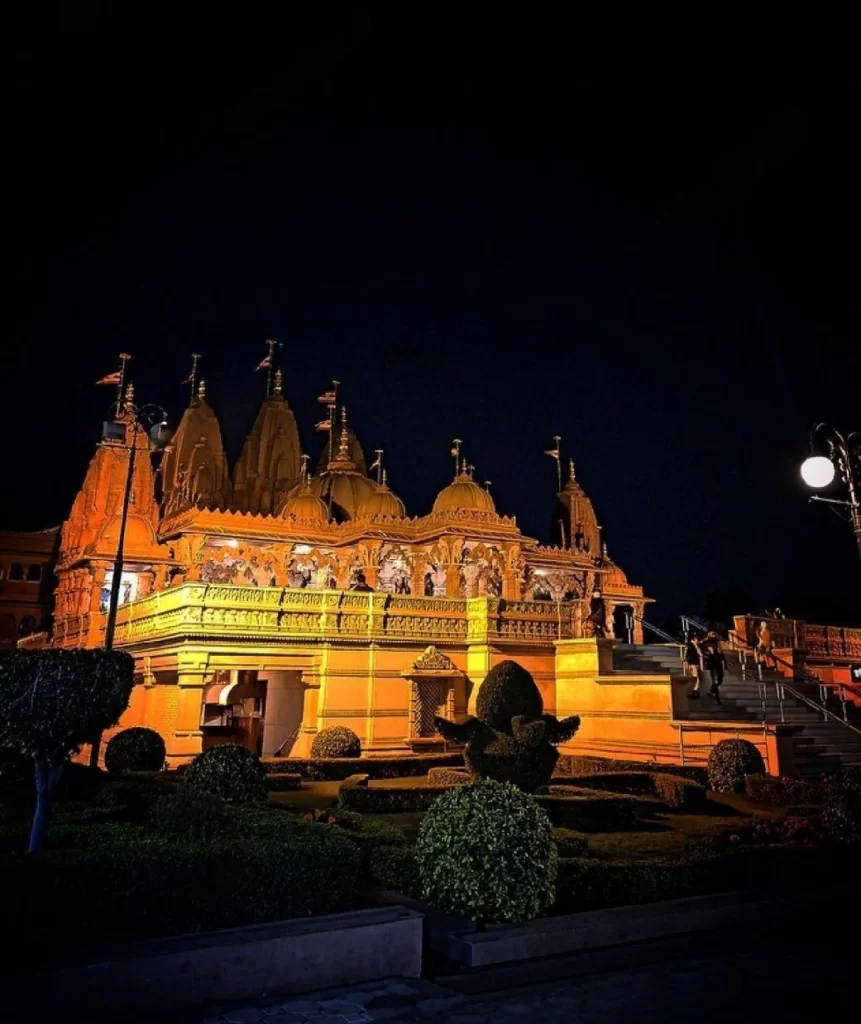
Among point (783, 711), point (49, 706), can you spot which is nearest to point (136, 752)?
point (49, 706)

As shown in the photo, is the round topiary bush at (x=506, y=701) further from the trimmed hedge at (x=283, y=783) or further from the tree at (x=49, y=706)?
the tree at (x=49, y=706)

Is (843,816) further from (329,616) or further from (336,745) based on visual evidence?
(329,616)

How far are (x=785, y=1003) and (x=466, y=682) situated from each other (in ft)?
72.0

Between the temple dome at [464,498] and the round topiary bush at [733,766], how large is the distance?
2272cm

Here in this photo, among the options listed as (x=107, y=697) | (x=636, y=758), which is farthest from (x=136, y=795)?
(x=636, y=758)

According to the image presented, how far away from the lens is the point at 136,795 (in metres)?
14.0

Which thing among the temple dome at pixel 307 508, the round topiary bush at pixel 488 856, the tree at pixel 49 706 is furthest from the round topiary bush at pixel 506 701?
the temple dome at pixel 307 508

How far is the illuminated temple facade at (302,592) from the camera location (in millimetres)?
25641

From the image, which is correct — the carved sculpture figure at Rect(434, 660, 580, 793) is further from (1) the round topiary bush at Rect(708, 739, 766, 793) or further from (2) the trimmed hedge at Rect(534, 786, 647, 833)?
(1) the round topiary bush at Rect(708, 739, 766, 793)

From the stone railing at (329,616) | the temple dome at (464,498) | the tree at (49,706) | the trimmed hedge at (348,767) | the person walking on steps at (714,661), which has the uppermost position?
the temple dome at (464,498)

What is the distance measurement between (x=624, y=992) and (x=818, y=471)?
815 centimetres

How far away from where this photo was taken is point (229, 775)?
1395 cm

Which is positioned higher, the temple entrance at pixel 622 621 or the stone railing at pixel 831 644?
the temple entrance at pixel 622 621

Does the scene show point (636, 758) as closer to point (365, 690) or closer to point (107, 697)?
point (365, 690)
